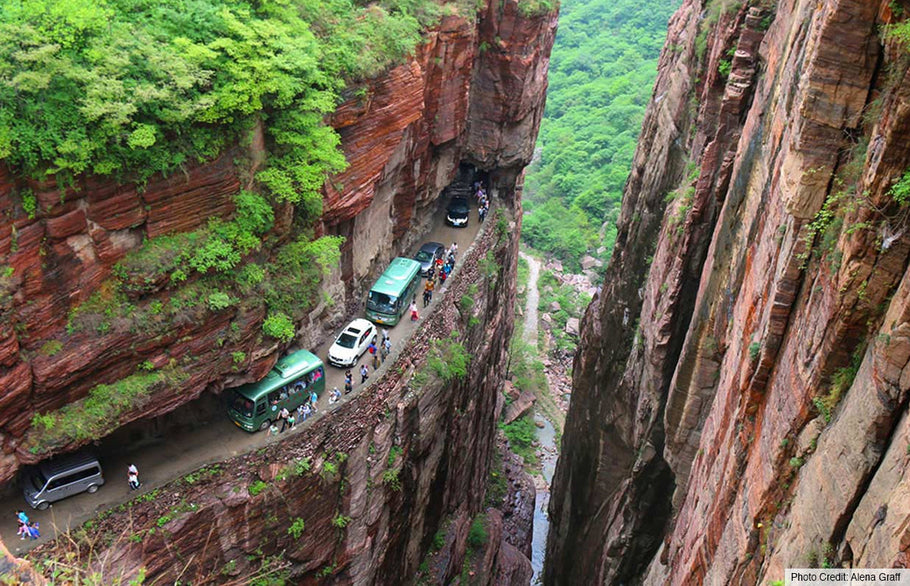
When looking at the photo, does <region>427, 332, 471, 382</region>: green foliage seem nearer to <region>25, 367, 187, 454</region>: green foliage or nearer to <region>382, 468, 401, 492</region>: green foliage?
<region>382, 468, 401, 492</region>: green foliage

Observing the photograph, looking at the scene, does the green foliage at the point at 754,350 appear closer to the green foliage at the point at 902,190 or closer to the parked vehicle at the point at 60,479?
the green foliage at the point at 902,190

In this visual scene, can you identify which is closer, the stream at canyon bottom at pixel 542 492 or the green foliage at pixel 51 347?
the green foliage at pixel 51 347

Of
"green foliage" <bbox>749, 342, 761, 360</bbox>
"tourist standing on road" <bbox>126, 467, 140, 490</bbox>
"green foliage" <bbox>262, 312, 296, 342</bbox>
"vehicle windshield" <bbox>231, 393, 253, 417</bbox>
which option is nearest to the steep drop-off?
"green foliage" <bbox>262, 312, 296, 342</bbox>

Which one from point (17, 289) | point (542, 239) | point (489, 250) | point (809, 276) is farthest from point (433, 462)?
point (542, 239)

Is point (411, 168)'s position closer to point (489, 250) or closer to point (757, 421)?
point (489, 250)

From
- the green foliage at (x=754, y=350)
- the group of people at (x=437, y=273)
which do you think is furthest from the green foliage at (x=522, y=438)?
the green foliage at (x=754, y=350)

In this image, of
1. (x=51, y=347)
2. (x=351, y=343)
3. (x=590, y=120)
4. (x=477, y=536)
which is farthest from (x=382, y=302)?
(x=590, y=120)
